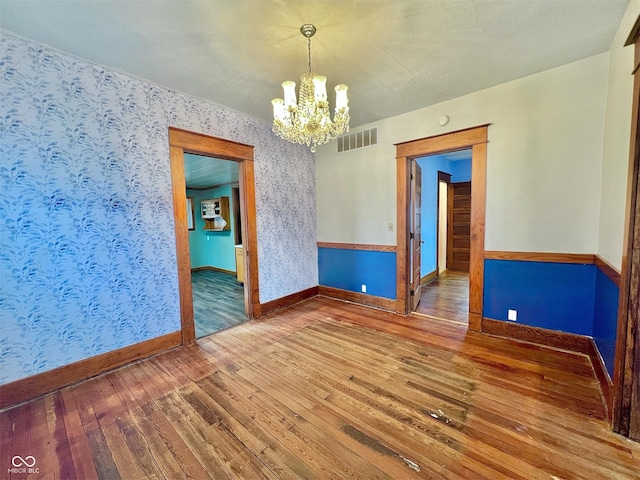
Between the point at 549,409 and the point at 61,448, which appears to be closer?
the point at 61,448

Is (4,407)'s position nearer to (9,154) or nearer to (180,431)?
(180,431)

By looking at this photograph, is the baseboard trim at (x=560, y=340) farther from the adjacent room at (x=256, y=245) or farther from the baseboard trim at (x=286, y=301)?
the baseboard trim at (x=286, y=301)

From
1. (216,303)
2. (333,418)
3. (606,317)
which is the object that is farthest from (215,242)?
(606,317)

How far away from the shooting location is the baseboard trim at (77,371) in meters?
1.95

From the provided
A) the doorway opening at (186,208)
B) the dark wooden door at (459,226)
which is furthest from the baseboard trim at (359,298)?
the dark wooden door at (459,226)

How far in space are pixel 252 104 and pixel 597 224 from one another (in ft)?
12.3

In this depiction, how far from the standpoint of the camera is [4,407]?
191cm

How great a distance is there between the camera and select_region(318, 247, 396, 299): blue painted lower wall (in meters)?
3.78

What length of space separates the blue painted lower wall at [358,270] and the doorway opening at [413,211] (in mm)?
156

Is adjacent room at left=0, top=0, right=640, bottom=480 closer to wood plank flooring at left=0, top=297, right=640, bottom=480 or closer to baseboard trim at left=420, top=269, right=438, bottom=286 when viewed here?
wood plank flooring at left=0, top=297, right=640, bottom=480

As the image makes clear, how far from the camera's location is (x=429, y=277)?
5.47 m

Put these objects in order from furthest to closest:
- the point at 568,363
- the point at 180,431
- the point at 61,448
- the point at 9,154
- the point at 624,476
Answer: the point at 568,363
the point at 9,154
the point at 180,431
the point at 61,448
the point at 624,476

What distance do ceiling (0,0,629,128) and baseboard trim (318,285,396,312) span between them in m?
2.77

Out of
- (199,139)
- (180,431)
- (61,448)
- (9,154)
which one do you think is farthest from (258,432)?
(199,139)
